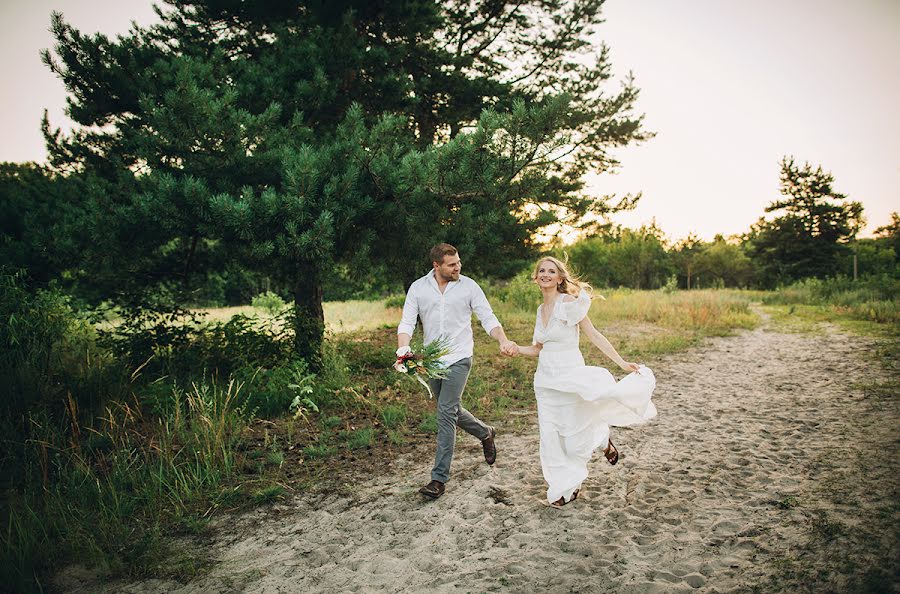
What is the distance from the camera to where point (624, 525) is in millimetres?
3568

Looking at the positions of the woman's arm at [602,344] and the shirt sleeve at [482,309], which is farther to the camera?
the shirt sleeve at [482,309]

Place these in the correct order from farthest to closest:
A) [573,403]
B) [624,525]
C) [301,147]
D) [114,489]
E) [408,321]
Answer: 1. [301,147]
2. [408,321]
3. [114,489]
4. [573,403]
5. [624,525]

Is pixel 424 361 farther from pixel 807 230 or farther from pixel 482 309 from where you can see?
pixel 807 230

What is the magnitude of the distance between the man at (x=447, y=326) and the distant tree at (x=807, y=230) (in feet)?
121

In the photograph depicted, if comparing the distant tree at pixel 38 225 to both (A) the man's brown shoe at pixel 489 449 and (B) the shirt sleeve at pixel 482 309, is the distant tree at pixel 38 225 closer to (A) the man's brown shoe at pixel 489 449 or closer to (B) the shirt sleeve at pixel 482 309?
(B) the shirt sleeve at pixel 482 309

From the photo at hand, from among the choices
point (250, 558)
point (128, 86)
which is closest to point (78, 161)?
point (128, 86)

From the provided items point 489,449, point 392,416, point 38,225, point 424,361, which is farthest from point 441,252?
point 38,225

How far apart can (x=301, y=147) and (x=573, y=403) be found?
14.0 ft

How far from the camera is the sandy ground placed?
9.70 ft

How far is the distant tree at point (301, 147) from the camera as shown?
555 cm

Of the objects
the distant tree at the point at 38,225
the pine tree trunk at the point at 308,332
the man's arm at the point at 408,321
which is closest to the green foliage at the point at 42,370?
the distant tree at the point at 38,225

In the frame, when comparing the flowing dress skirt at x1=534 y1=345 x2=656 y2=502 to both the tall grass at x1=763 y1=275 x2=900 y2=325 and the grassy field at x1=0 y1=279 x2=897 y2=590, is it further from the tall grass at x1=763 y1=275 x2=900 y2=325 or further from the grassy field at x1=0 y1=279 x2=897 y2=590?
the tall grass at x1=763 y1=275 x2=900 y2=325

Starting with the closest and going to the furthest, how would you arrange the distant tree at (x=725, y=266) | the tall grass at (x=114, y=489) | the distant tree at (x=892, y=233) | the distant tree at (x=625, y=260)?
the tall grass at (x=114, y=489), the distant tree at (x=892, y=233), the distant tree at (x=625, y=260), the distant tree at (x=725, y=266)

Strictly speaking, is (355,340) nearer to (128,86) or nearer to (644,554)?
(128,86)
